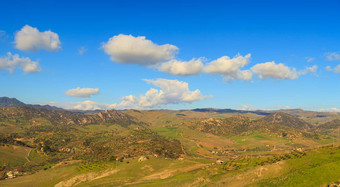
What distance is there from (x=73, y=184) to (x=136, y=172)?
43.4m

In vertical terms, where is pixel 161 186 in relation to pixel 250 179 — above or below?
below

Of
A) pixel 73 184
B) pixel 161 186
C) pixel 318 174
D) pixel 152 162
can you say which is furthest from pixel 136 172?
pixel 318 174

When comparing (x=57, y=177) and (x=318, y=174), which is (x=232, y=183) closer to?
(x=318, y=174)

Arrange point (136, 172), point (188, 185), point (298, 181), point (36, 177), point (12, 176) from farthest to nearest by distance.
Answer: point (12, 176), point (36, 177), point (136, 172), point (188, 185), point (298, 181)

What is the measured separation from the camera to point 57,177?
171 m

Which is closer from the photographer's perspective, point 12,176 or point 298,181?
point 298,181

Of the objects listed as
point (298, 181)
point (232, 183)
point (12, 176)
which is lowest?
point (12, 176)

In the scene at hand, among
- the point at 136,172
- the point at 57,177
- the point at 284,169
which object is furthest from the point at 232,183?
the point at 57,177

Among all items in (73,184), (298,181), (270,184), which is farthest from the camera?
(73,184)

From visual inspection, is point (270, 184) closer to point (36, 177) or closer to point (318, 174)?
point (318, 174)

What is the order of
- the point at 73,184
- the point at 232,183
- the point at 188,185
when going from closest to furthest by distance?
the point at 232,183 → the point at 188,185 → the point at 73,184

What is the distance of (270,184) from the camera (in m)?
76.0

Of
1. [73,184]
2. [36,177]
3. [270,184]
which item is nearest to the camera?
[270,184]

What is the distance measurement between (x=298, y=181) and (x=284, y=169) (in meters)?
26.6
